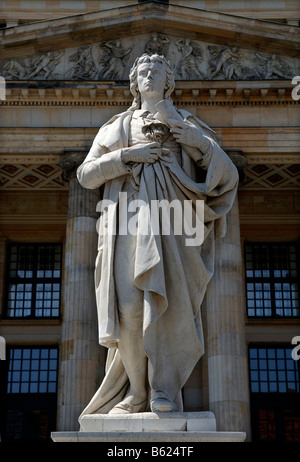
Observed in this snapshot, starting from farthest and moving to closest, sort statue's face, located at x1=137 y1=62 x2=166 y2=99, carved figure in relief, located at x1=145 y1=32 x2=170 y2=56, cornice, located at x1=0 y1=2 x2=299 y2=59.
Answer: carved figure in relief, located at x1=145 y1=32 x2=170 y2=56 < cornice, located at x1=0 y1=2 x2=299 y2=59 < statue's face, located at x1=137 y1=62 x2=166 y2=99

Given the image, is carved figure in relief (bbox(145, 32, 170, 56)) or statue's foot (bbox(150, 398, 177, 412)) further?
carved figure in relief (bbox(145, 32, 170, 56))

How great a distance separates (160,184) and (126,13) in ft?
85.8

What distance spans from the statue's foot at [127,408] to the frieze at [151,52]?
2575 cm

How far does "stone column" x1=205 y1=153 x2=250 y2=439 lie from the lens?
26.9m

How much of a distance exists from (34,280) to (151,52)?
11.6 metres

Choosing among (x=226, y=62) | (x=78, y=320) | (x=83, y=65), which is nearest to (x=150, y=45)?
(x=83, y=65)

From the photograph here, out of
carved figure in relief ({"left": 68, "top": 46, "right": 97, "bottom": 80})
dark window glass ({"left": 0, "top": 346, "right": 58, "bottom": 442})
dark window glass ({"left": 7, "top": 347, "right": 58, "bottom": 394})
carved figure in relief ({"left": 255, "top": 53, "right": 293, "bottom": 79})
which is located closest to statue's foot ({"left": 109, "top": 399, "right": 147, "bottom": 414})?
carved figure in relief ({"left": 68, "top": 46, "right": 97, "bottom": 80})

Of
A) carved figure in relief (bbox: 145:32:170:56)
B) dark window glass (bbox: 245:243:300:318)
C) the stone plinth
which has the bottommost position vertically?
the stone plinth

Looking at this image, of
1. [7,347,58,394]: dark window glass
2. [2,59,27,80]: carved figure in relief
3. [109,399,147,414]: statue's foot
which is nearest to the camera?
[109,399,147,414]: statue's foot

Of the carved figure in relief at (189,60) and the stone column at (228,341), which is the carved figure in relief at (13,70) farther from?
the stone column at (228,341)

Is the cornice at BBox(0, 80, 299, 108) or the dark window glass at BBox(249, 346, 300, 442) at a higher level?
the cornice at BBox(0, 80, 299, 108)

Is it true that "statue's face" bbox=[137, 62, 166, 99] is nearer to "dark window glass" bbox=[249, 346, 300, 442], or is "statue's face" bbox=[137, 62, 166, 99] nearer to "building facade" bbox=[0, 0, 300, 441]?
"building facade" bbox=[0, 0, 300, 441]

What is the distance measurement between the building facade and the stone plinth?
21.0 meters

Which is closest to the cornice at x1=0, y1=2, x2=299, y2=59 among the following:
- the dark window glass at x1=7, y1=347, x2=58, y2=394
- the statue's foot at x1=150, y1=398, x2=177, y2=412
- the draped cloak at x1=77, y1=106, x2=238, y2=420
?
the dark window glass at x1=7, y1=347, x2=58, y2=394
